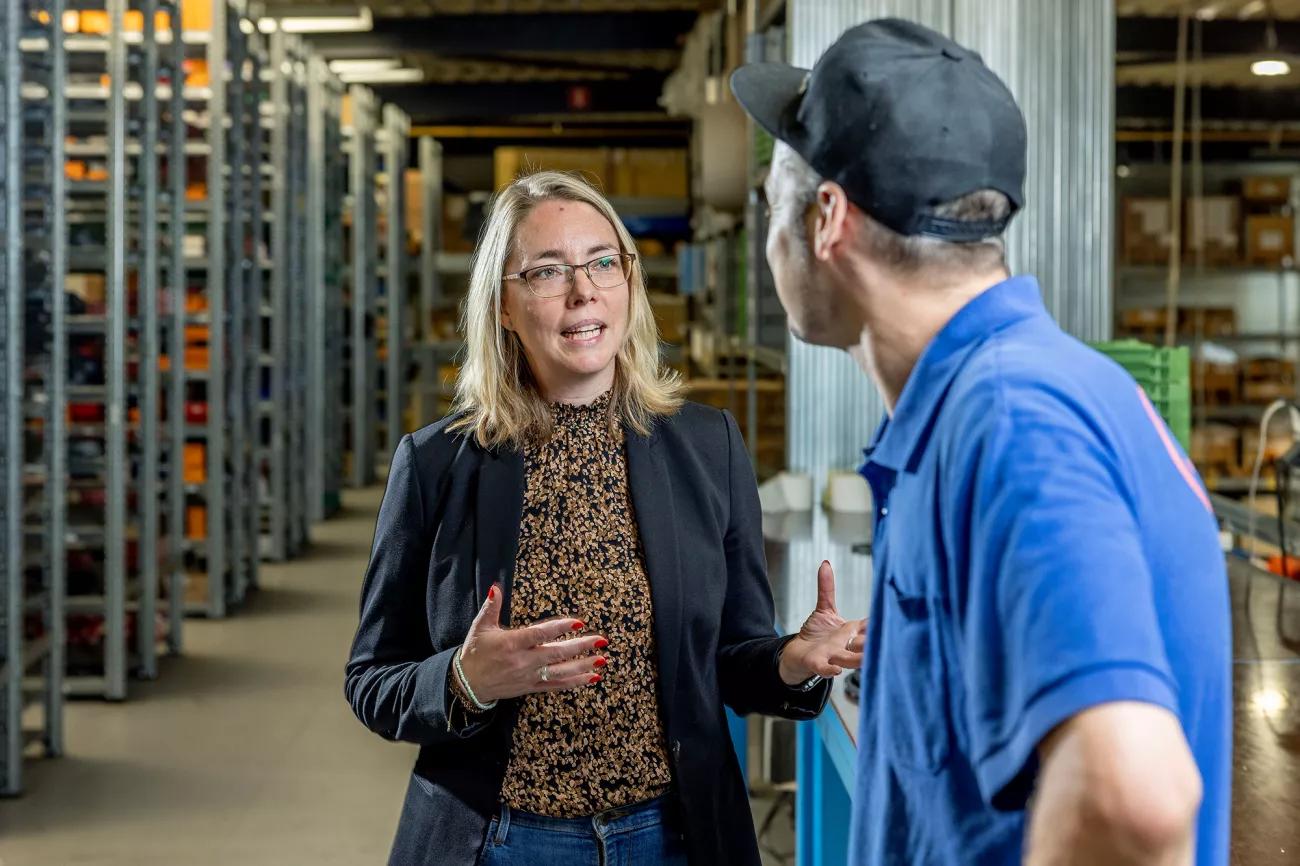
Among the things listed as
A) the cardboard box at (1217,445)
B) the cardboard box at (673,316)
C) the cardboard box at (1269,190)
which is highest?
the cardboard box at (1269,190)

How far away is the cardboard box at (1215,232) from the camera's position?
10258mm

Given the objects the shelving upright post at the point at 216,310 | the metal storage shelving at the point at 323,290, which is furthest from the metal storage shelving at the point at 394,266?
the shelving upright post at the point at 216,310

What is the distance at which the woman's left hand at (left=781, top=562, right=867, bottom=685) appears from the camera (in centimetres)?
153

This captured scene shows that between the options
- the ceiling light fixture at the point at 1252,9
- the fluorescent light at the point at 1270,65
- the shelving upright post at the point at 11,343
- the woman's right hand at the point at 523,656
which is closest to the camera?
the woman's right hand at the point at 523,656

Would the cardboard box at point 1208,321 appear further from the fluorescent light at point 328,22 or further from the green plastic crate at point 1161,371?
the green plastic crate at point 1161,371

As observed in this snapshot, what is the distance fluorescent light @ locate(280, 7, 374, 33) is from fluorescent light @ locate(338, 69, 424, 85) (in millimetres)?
2440

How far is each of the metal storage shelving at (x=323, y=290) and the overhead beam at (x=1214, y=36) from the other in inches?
217

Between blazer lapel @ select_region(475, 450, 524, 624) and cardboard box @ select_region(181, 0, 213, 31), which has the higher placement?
cardboard box @ select_region(181, 0, 213, 31)

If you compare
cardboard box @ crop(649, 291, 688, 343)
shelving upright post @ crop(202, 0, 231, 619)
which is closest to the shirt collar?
shelving upright post @ crop(202, 0, 231, 619)

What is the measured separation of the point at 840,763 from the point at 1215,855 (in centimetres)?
125

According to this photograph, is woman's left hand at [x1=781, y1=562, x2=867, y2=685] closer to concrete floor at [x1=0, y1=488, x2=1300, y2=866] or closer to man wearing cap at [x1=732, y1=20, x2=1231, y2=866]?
man wearing cap at [x1=732, y1=20, x2=1231, y2=866]

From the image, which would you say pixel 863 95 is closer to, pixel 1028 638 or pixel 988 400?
pixel 988 400

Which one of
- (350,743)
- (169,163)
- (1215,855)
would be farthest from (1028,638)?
(169,163)

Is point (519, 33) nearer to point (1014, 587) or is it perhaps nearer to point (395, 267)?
point (395, 267)
